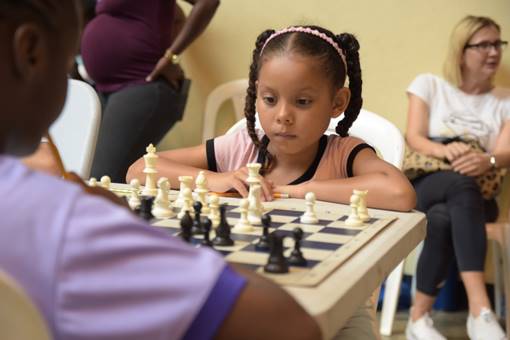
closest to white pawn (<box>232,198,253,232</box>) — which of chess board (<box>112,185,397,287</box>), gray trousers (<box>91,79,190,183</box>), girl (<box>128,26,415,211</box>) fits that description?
chess board (<box>112,185,397,287</box>)

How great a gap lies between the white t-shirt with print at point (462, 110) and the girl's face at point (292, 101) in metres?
1.61

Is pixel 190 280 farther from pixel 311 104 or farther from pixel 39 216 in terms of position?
pixel 311 104

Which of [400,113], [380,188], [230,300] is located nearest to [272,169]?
[380,188]

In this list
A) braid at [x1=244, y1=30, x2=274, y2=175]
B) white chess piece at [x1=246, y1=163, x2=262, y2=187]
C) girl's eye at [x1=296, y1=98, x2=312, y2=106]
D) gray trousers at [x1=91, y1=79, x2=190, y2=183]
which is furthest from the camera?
gray trousers at [x1=91, y1=79, x2=190, y2=183]

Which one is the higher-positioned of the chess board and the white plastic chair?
the chess board

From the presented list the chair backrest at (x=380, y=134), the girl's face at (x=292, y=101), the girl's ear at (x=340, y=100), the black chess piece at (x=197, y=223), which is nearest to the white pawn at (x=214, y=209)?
the black chess piece at (x=197, y=223)

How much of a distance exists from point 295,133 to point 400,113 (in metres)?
1.90

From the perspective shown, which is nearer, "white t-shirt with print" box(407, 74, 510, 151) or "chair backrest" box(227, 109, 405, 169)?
"chair backrest" box(227, 109, 405, 169)

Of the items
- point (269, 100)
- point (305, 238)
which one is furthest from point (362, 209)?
point (269, 100)

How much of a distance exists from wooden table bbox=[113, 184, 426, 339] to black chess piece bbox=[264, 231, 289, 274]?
0.18 ft

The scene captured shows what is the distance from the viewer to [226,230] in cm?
127

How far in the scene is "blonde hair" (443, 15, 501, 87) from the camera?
3.49 meters

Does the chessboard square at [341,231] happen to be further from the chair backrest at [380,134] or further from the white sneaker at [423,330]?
the white sneaker at [423,330]

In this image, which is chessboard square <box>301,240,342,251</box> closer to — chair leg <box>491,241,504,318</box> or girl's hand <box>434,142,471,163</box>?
girl's hand <box>434,142,471,163</box>
